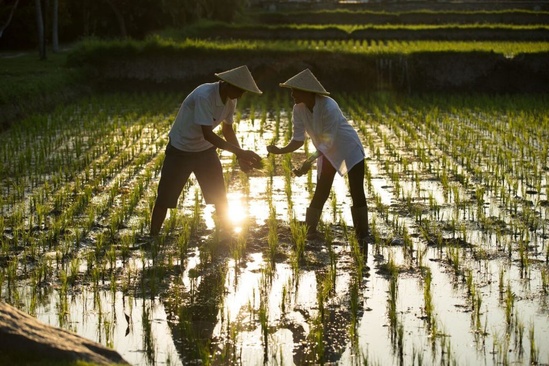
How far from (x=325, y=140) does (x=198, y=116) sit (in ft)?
2.69

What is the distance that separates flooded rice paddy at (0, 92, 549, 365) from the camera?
467 centimetres

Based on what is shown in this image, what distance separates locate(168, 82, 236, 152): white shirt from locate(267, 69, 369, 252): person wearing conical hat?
0.38 metres

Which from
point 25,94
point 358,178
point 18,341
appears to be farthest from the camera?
point 25,94

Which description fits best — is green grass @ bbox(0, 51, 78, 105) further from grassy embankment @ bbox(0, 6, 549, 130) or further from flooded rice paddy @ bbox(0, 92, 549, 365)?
flooded rice paddy @ bbox(0, 92, 549, 365)

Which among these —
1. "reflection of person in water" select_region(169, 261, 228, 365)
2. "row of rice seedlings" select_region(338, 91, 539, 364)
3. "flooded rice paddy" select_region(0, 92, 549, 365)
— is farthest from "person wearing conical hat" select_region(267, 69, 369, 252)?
"reflection of person in water" select_region(169, 261, 228, 365)

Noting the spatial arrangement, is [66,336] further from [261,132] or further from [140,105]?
[140,105]

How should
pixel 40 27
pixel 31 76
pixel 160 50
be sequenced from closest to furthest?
1. pixel 31 76
2. pixel 160 50
3. pixel 40 27

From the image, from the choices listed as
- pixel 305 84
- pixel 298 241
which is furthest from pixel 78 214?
pixel 305 84

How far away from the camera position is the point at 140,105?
14.5 meters

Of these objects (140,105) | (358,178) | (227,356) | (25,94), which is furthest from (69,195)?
(140,105)

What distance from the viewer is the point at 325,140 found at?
637cm

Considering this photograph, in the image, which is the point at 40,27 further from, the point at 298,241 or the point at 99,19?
the point at 298,241

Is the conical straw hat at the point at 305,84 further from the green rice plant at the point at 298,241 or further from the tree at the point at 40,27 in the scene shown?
the tree at the point at 40,27

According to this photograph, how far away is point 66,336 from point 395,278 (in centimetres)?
233
